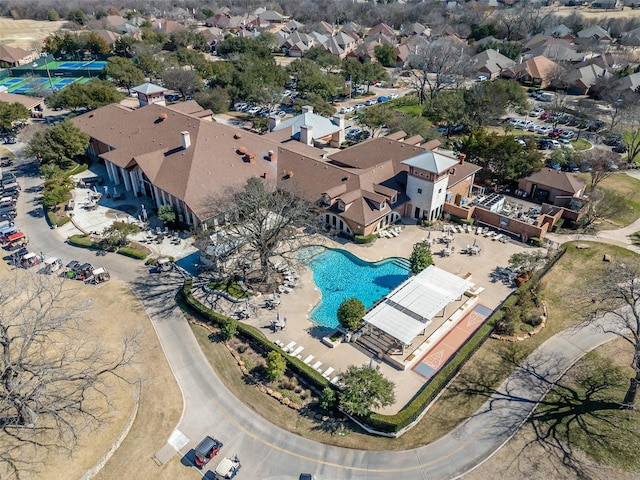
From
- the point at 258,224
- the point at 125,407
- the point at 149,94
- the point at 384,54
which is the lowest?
the point at 125,407

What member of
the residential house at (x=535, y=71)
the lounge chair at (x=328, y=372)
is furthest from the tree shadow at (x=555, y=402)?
the residential house at (x=535, y=71)

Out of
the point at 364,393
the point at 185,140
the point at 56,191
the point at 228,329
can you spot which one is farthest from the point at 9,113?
the point at 364,393

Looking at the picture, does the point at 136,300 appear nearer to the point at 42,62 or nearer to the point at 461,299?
the point at 461,299

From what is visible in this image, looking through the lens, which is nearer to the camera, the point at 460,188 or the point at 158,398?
the point at 158,398

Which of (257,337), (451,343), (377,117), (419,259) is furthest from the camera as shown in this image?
(377,117)

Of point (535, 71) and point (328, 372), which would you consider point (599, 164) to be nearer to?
point (328, 372)

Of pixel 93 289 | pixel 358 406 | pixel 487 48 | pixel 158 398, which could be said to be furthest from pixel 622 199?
pixel 487 48
